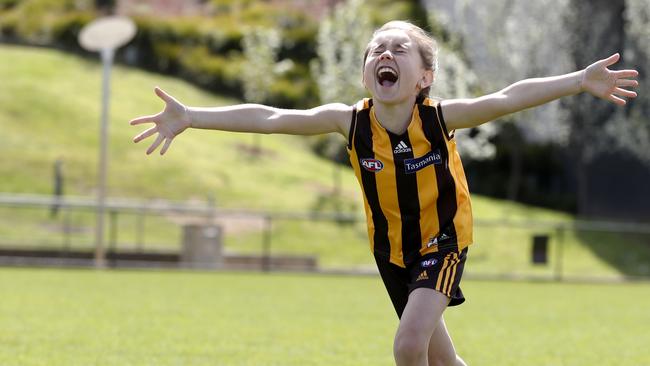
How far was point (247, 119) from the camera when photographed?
5.81m

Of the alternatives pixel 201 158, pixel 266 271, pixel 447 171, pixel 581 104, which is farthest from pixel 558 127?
pixel 447 171

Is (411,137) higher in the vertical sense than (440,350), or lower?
higher

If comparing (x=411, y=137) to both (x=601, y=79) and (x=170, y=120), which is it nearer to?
(x=601, y=79)

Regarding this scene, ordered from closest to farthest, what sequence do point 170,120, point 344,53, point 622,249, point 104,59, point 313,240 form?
point 170,120 < point 104,59 < point 313,240 < point 622,249 < point 344,53

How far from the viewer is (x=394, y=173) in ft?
18.4

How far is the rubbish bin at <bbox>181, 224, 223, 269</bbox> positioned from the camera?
2303 cm

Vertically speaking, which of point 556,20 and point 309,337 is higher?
point 556,20

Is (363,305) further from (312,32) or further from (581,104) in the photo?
(312,32)

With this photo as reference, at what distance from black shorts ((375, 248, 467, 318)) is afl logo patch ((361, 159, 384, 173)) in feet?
1.52

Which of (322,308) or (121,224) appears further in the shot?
(121,224)

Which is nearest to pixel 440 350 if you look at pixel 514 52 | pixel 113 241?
pixel 113 241

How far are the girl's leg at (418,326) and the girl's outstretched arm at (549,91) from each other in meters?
0.87

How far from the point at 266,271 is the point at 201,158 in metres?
13.7

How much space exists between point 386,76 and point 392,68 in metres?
0.06
